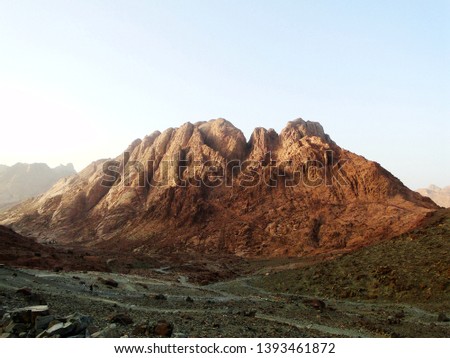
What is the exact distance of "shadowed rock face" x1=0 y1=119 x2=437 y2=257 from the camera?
77750 mm

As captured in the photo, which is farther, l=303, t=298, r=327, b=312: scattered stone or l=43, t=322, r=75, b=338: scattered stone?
l=303, t=298, r=327, b=312: scattered stone


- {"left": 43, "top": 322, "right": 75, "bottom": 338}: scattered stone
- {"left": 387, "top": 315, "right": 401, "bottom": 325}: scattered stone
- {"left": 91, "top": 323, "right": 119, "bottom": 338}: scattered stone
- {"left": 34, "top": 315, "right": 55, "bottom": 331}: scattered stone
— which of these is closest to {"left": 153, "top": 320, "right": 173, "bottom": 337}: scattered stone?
{"left": 91, "top": 323, "right": 119, "bottom": 338}: scattered stone

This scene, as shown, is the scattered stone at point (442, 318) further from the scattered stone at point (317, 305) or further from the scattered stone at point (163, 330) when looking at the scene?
the scattered stone at point (163, 330)

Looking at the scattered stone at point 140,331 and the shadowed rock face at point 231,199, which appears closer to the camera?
the scattered stone at point 140,331

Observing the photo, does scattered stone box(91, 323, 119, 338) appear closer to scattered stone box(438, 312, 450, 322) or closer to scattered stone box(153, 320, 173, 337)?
scattered stone box(153, 320, 173, 337)

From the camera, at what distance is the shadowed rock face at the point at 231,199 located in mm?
77750

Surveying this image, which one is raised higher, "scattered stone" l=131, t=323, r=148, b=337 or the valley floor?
"scattered stone" l=131, t=323, r=148, b=337

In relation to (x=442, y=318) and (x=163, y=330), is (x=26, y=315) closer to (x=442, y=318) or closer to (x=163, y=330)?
(x=163, y=330)

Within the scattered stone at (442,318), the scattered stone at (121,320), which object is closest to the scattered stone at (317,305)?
the scattered stone at (442,318)

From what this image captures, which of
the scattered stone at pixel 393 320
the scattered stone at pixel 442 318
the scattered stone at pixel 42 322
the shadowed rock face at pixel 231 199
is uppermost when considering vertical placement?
the shadowed rock face at pixel 231 199

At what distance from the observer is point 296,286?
129 feet

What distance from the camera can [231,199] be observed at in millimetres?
96312
